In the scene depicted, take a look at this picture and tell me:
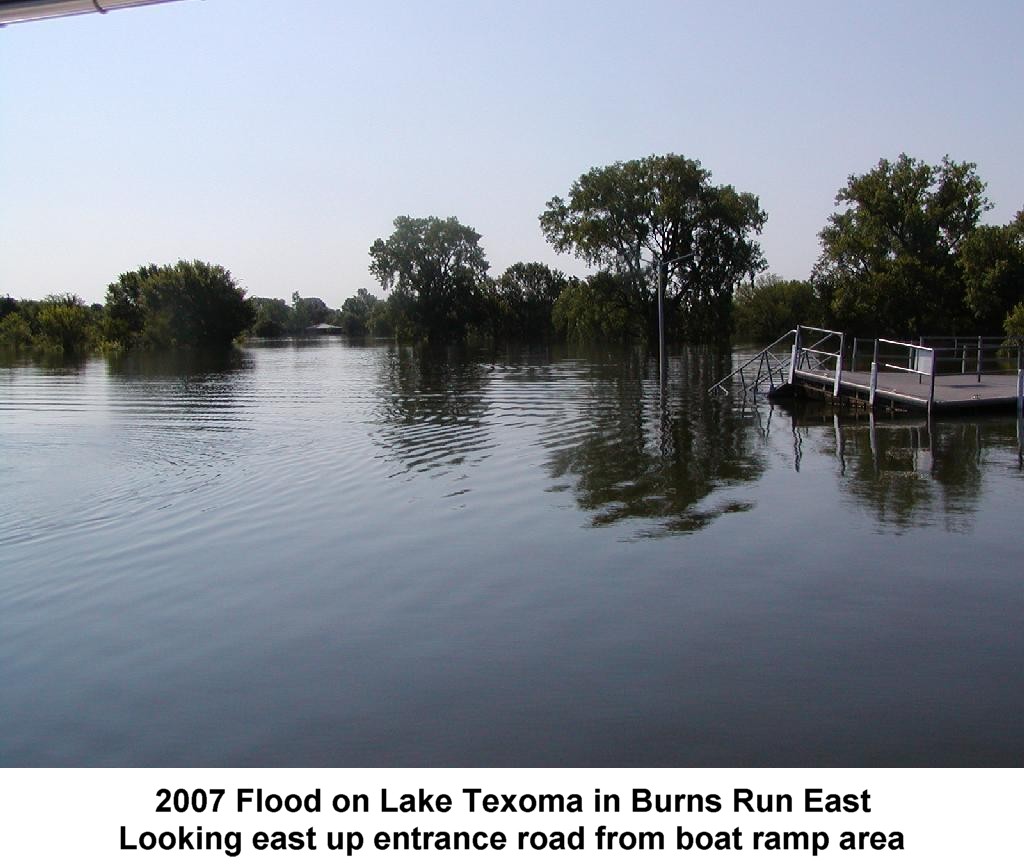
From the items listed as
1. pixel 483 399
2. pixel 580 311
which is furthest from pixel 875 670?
pixel 580 311

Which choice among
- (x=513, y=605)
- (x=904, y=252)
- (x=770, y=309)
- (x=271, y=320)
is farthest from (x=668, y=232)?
(x=271, y=320)

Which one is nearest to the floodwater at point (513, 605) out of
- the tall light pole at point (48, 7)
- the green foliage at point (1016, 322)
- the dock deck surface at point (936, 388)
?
the tall light pole at point (48, 7)

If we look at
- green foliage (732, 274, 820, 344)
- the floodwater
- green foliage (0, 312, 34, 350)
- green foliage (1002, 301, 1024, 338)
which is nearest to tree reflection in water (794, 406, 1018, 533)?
the floodwater

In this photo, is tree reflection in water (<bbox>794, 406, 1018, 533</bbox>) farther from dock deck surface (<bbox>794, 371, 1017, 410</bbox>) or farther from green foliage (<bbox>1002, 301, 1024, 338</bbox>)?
green foliage (<bbox>1002, 301, 1024, 338</bbox>)

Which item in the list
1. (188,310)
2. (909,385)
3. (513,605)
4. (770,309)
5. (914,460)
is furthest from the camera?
(770,309)

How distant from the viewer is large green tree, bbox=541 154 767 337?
73875mm

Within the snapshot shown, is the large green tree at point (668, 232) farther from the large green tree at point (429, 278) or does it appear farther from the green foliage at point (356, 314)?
the green foliage at point (356, 314)

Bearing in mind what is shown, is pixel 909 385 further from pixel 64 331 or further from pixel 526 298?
pixel 526 298

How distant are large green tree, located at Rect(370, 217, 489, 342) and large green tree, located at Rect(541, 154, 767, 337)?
41511 mm

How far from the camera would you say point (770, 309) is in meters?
111

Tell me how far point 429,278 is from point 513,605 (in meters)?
110

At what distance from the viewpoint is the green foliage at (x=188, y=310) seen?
10431 cm
